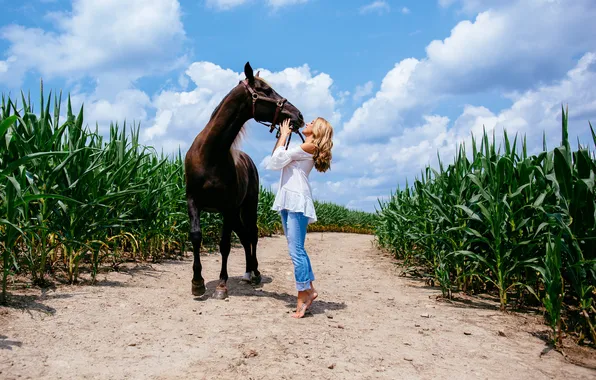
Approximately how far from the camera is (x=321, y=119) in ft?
12.2

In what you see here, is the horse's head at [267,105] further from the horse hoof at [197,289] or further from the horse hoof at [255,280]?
the horse hoof at [255,280]

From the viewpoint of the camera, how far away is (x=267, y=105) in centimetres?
404

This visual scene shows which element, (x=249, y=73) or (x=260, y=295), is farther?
(x=260, y=295)

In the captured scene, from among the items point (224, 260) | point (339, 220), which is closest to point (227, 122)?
point (224, 260)

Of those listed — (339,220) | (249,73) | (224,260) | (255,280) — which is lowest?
(255,280)

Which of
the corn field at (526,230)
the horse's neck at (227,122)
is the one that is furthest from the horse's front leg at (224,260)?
the corn field at (526,230)

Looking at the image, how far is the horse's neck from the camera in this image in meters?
4.08

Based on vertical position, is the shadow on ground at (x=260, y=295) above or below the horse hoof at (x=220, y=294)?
below

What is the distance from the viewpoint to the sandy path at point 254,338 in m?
2.39

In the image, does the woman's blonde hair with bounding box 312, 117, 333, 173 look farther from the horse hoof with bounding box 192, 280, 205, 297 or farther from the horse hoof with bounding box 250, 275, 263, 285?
the horse hoof with bounding box 250, 275, 263, 285

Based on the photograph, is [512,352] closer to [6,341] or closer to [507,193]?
[507,193]

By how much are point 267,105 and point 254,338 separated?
2.14m

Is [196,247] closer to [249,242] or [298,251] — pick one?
[298,251]

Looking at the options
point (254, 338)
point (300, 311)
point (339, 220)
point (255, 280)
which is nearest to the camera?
point (254, 338)
